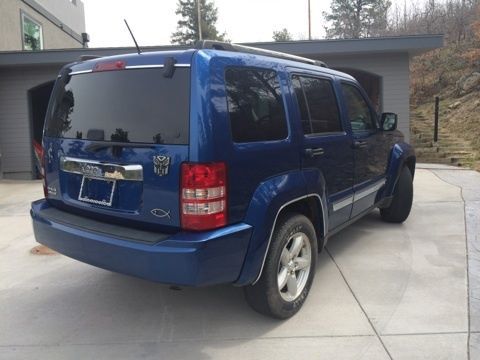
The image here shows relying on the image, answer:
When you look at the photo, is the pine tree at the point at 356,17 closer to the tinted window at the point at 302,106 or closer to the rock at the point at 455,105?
the rock at the point at 455,105

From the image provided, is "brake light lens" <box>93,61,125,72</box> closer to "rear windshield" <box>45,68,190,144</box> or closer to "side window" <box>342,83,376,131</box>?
"rear windshield" <box>45,68,190,144</box>

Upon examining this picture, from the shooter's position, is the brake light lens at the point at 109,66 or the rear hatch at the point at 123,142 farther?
the brake light lens at the point at 109,66

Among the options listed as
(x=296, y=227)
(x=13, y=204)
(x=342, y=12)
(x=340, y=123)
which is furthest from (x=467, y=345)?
(x=342, y=12)

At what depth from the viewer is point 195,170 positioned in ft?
9.63

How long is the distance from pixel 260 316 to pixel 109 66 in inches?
87.6

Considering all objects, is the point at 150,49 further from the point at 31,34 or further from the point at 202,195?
the point at 202,195

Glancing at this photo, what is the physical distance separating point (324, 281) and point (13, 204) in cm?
659

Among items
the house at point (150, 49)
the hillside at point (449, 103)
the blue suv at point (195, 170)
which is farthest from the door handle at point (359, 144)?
the hillside at point (449, 103)

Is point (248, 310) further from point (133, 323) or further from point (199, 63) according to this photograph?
point (199, 63)

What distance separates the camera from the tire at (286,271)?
3.46 meters

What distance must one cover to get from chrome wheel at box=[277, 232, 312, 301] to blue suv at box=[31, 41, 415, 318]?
12mm

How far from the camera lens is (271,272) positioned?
11.3ft

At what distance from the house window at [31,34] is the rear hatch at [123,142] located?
1459 centimetres

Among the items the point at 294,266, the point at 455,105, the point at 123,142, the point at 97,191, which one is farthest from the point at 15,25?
the point at 455,105
